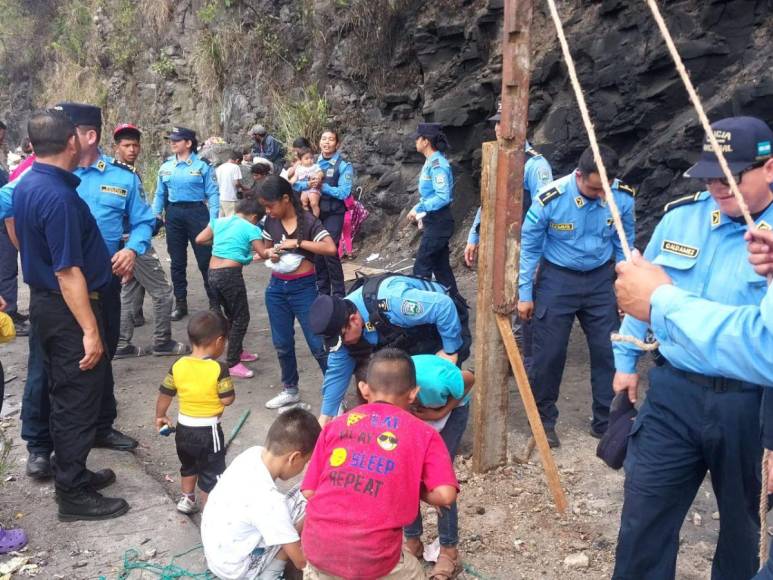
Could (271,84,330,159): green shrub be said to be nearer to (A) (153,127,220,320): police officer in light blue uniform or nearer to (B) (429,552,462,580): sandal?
(A) (153,127,220,320): police officer in light blue uniform

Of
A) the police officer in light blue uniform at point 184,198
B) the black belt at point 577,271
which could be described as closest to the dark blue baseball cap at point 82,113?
the police officer in light blue uniform at point 184,198

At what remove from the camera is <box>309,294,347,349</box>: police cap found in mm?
3453

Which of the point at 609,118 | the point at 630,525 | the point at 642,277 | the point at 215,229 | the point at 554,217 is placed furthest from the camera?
the point at 609,118

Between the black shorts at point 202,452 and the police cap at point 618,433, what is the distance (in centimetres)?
203

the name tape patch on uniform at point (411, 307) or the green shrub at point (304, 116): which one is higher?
the green shrub at point (304, 116)

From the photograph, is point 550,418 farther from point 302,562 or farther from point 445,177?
point 445,177

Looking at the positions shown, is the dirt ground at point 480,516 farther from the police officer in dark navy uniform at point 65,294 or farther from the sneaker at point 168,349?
the sneaker at point 168,349

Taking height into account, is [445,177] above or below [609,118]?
below

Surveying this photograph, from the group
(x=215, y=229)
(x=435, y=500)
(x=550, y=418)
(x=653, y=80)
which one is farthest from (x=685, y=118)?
(x=435, y=500)

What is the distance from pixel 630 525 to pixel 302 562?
1.33m

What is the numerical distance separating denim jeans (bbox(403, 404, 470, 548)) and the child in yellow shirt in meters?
1.17

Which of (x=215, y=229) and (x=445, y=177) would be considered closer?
(x=215, y=229)

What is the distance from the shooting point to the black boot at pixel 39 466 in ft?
13.3

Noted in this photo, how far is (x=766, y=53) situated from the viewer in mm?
6160
